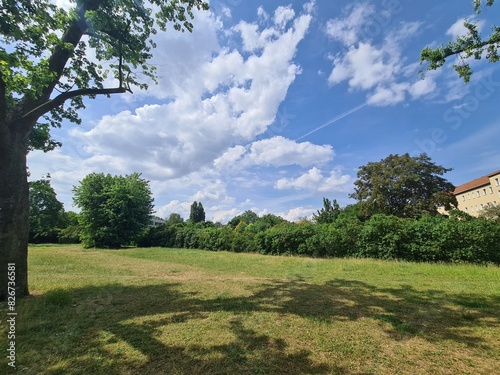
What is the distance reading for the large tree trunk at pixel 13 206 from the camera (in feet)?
17.2

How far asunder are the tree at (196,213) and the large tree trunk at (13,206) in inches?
2487

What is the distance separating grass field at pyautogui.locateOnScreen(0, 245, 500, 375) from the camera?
2.94 m

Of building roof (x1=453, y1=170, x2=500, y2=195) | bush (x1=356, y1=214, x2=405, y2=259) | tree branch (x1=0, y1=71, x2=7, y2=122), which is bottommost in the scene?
bush (x1=356, y1=214, x2=405, y2=259)

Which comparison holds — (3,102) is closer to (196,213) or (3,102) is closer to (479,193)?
(196,213)

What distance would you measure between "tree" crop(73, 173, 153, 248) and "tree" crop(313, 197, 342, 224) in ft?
70.0

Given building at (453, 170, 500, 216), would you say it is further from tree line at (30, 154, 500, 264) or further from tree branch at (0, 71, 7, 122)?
tree branch at (0, 71, 7, 122)

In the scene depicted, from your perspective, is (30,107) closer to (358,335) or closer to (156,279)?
(156,279)

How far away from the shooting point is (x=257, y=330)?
3.93m

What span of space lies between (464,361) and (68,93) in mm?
9216

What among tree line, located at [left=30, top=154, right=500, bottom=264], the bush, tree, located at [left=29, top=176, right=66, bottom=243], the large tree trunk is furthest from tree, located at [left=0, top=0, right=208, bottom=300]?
tree, located at [left=29, top=176, right=66, bottom=243]

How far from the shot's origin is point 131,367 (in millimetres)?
2857

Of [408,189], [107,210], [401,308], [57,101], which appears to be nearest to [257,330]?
[401,308]

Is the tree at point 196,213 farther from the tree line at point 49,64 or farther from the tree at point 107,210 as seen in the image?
the tree line at point 49,64

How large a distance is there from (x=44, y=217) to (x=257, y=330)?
52.7m
